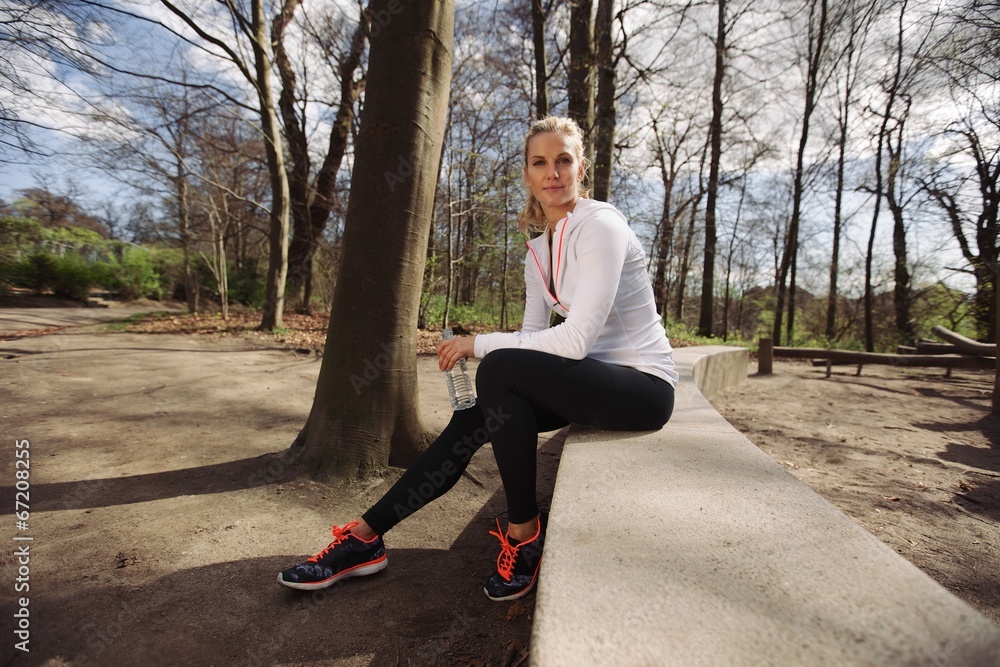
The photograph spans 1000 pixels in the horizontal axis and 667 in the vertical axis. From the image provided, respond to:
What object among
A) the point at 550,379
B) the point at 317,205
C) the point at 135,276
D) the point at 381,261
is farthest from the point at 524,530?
the point at 135,276

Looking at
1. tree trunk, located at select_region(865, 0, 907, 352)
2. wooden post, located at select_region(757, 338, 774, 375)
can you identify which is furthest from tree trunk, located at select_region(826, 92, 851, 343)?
wooden post, located at select_region(757, 338, 774, 375)

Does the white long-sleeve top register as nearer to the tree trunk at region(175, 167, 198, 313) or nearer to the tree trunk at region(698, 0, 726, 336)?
the tree trunk at region(175, 167, 198, 313)

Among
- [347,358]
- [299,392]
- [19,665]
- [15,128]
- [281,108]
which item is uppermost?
[281,108]

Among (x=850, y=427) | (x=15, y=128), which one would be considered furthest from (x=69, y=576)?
(x=850, y=427)

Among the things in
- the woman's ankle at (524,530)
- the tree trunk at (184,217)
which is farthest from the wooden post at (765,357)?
the tree trunk at (184,217)

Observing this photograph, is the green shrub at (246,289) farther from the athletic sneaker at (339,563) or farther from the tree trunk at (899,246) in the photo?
the tree trunk at (899,246)

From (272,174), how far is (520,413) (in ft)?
33.3

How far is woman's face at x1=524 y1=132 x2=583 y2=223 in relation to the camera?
2236 millimetres

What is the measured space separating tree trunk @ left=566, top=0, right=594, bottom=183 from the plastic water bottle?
17.9ft

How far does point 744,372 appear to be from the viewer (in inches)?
327

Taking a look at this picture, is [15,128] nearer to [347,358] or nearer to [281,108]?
[347,358]

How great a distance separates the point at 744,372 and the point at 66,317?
14.0 metres

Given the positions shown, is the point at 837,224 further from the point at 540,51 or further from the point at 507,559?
the point at 507,559

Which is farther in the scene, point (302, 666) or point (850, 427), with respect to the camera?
point (850, 427)
